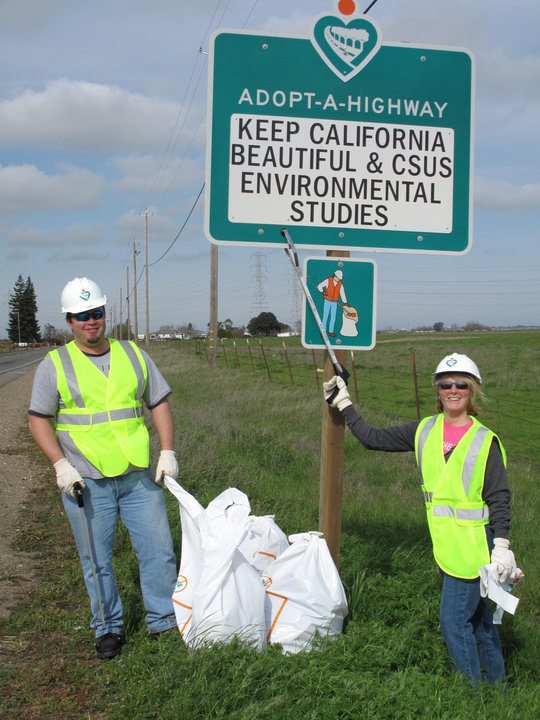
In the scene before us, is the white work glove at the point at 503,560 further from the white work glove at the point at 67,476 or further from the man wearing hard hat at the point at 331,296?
the white work glove at the point at 67,476

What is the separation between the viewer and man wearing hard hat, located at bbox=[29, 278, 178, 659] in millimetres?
3988

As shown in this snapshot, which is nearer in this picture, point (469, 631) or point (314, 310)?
point (469, 631)

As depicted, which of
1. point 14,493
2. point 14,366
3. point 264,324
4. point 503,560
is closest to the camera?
point 503,560

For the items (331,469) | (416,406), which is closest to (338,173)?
(331,469)

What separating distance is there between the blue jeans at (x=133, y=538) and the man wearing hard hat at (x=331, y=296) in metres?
1.28

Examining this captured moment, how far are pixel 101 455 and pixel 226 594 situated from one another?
983 millimetres

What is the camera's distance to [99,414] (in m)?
4.03

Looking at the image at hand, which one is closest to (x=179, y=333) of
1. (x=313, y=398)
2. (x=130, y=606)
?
(x=313, y=398)

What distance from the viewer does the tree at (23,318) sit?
5037 inches

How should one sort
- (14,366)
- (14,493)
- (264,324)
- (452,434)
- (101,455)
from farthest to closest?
Result: (264,324)
(14,366)
(14,493)
(101,455)
(452,434)

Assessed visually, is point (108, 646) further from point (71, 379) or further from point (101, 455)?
point (71, 379)

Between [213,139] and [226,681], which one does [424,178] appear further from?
[226,681]

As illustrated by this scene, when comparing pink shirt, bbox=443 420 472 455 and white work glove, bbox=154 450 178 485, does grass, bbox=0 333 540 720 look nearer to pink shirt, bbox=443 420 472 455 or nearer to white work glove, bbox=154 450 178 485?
white work glove, bbox=154 450 178 485

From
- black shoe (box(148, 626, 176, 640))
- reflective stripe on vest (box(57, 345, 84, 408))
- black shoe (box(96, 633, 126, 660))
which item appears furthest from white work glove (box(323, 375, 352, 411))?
black shoe (box(96, 633, 126, 660))
